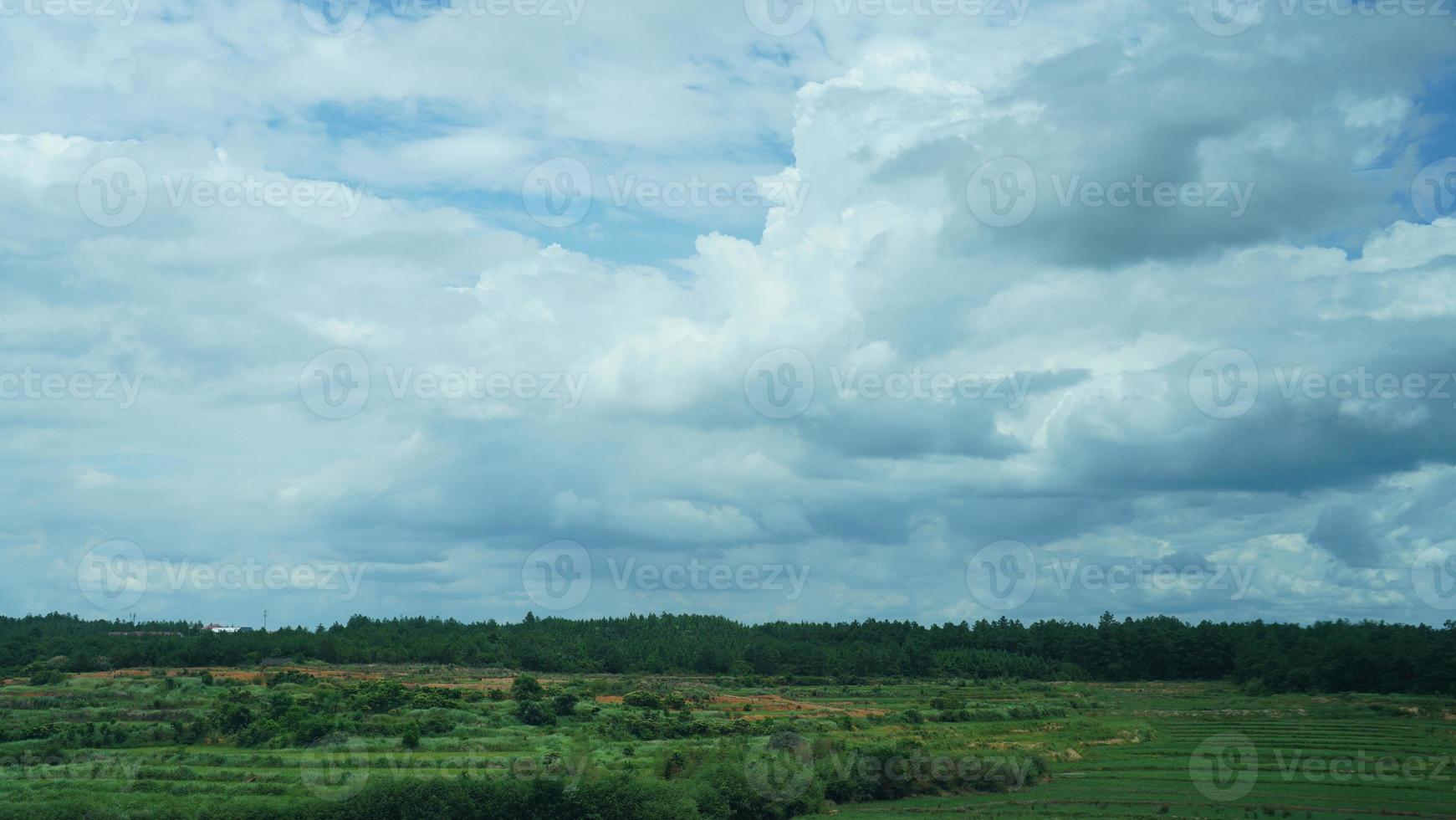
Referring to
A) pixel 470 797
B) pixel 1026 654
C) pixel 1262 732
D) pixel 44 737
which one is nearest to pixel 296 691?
pixel 44 737

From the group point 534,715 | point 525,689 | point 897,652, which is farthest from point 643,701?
point 897,652

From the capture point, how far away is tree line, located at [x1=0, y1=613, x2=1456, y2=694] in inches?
4899

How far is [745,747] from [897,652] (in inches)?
4603

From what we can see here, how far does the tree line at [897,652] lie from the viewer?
408ft

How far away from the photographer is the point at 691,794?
5347cm

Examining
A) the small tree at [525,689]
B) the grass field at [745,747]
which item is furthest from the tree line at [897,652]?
the small tree at [525,689]

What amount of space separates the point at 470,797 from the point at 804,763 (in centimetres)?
1855

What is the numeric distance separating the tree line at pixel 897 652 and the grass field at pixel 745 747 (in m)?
16.0

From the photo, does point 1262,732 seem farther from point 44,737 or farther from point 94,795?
point 44,737

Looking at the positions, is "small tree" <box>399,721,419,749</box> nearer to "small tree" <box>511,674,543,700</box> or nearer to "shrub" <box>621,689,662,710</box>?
"small tree" <box>511,674,543,700</box>

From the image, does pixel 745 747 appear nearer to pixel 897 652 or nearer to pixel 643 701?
pixel 643 701

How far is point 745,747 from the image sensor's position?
6259 cm

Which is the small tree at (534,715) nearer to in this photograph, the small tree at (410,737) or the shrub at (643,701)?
the shrub at (643,701)

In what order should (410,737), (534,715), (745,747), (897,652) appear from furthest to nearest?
(897,652)
(534,715)
(410,737)
(745,747)
